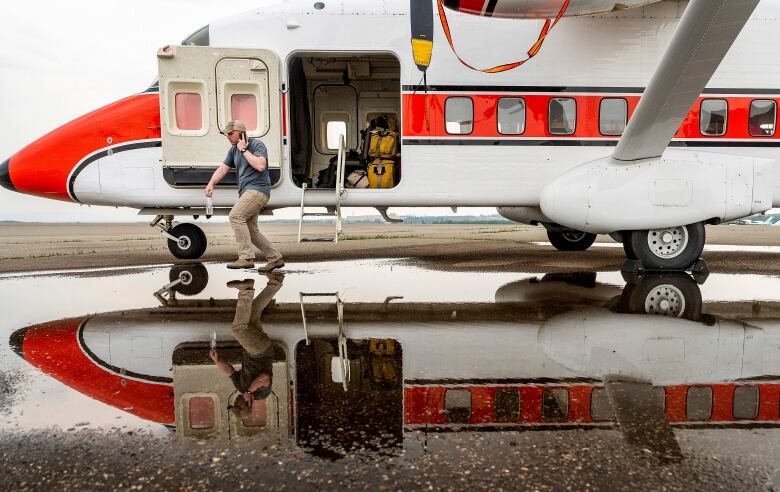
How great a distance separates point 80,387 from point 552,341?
8.53ft

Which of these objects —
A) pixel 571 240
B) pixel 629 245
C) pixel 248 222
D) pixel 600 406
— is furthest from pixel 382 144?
pixel 600 406

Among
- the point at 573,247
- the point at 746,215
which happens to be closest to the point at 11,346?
the point at 746,215

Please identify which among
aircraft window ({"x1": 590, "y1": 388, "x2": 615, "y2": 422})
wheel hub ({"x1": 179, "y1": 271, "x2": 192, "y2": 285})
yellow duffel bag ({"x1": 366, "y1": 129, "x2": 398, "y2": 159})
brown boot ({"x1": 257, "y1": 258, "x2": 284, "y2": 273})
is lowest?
aircraft window ({"x1": 590, "y1": 388, "x2": 615, "y2": 422})

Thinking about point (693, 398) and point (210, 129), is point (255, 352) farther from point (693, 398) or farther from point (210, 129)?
point (210, 129)

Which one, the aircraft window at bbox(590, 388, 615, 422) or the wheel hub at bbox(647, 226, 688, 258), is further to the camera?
the wheel hub at bbox(647, 226, 688, 258)

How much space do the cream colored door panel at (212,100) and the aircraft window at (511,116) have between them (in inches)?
119

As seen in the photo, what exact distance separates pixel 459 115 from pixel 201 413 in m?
5.67

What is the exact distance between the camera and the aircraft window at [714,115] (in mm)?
6816

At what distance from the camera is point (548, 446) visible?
1.79 metres

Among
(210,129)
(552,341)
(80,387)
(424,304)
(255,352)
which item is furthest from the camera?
(210,129)

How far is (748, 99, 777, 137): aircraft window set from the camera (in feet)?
22.4

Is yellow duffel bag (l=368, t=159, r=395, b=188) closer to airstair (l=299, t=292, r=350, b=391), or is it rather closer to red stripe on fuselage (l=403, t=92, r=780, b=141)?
red stripe on fuselage (l=403, t=92, r=780, b=141)

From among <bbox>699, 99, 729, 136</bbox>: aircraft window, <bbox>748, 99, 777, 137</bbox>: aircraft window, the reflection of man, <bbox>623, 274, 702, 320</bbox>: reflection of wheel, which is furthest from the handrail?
<bbox>748, 99, 777, 137</bbox>: aircraft window

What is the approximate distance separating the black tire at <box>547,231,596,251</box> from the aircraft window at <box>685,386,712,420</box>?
8053 millimetres
